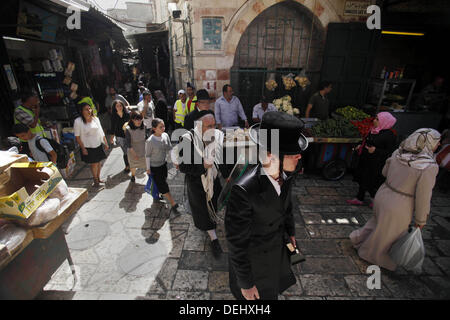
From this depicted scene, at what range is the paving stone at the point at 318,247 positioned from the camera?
400 centimetres

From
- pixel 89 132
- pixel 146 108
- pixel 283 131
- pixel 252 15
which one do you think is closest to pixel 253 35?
pixel 252 15

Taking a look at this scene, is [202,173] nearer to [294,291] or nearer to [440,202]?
[294,291]

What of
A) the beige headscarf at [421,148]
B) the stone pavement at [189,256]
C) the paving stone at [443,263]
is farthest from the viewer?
the paving stone at [443,263]

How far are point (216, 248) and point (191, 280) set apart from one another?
2.19ft

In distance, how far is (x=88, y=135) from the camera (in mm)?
5457

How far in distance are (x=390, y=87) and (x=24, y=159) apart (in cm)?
1083

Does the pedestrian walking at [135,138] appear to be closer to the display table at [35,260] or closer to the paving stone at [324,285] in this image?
the display table at [35,260]

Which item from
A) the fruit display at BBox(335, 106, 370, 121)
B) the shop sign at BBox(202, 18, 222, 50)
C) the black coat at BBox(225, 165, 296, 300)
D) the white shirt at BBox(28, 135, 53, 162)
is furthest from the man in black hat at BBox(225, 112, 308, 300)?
the shop sign at BBox(202, 18, 222, 50)

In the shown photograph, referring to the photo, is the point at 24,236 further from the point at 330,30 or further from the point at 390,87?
the point at 390,87

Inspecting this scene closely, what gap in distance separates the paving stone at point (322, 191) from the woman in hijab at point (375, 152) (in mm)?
493

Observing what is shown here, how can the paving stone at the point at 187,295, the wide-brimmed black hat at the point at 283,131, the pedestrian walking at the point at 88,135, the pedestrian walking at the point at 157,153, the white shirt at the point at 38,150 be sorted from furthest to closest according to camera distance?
the pedestrian walking at the point at 88,135 < the white shirt at the point at 38,150 < the pedestrian walking at the point at 157,153 < the paving stone at the point at 187,295 < the wide-brimmed black hat at the point at 283,131

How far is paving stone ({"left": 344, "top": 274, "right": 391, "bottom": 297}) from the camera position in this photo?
3.29m

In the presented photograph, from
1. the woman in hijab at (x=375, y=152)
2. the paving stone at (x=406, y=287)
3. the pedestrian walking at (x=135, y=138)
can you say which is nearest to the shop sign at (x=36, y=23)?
the pedestrian walking at (x=135, y=138)
